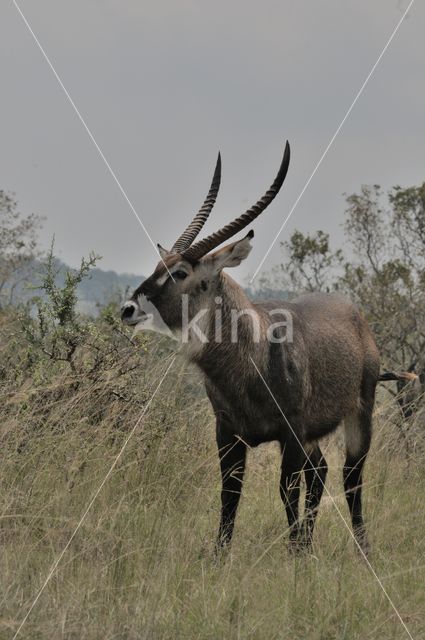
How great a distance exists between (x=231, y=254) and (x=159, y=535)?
1736 mm

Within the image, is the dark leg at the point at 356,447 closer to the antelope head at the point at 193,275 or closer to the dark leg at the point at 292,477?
the dark leg at the point at 292,477

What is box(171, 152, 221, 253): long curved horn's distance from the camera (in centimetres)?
595

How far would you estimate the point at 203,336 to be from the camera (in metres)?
5.71

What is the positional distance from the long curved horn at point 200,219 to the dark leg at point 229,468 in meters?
1.15

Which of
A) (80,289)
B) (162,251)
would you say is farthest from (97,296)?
(162,251)

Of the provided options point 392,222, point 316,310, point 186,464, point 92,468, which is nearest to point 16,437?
point 92,468

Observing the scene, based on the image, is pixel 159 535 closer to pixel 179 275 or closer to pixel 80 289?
pixel 179 275

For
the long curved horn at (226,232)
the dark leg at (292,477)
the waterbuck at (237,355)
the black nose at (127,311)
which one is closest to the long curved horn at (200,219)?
the waterbuck at (237,355)

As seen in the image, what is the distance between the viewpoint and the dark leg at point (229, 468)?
5.76m

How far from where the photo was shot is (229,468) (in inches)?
229

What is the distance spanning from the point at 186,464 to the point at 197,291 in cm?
135

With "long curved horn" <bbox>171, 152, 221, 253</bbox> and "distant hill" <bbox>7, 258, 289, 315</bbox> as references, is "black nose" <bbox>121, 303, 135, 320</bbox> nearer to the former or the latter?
"long curved horn" <bbox>171, 152, 221, 253</bbox>

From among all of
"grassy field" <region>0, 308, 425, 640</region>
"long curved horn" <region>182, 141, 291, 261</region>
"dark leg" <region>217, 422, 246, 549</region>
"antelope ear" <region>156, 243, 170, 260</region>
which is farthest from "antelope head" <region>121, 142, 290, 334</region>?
"grassy field" <region>0, 308, 425, 640</region>

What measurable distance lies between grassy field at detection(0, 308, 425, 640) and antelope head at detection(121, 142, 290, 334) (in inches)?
35.7
